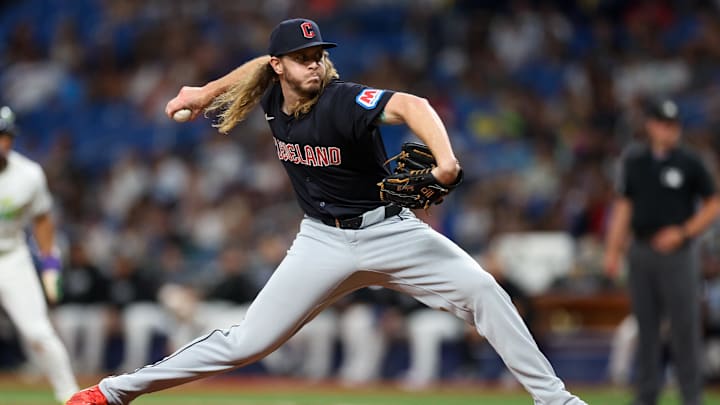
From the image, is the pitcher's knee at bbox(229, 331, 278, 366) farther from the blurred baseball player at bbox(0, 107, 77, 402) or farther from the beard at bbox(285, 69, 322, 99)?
the blurred baseball player at bbox(0, 107, 77, 402)

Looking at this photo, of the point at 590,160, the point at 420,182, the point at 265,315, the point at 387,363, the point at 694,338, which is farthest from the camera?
the point at 590,160

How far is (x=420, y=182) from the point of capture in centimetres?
480

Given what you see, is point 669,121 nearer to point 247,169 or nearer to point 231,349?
point 231,349

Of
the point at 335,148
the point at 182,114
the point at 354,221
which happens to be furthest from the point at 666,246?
the point at 182,114

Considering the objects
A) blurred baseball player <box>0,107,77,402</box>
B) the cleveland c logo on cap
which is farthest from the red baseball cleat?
blurred baseball player <box>0,107,77,402</box>

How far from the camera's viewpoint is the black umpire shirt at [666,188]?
772 cm

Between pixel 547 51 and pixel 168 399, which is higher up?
pixel 547 51

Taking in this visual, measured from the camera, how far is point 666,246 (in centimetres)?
759

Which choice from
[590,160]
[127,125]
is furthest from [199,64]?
[590,160]

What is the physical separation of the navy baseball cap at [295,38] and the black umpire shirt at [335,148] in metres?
0.25

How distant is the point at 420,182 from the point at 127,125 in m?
12.6

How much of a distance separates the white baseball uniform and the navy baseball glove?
138 inches

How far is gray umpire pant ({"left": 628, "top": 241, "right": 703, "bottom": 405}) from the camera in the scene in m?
7.53

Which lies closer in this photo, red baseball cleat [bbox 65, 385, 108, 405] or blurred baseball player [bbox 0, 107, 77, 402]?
red baseball cleat [bbox 65, 385, 108, 405]
